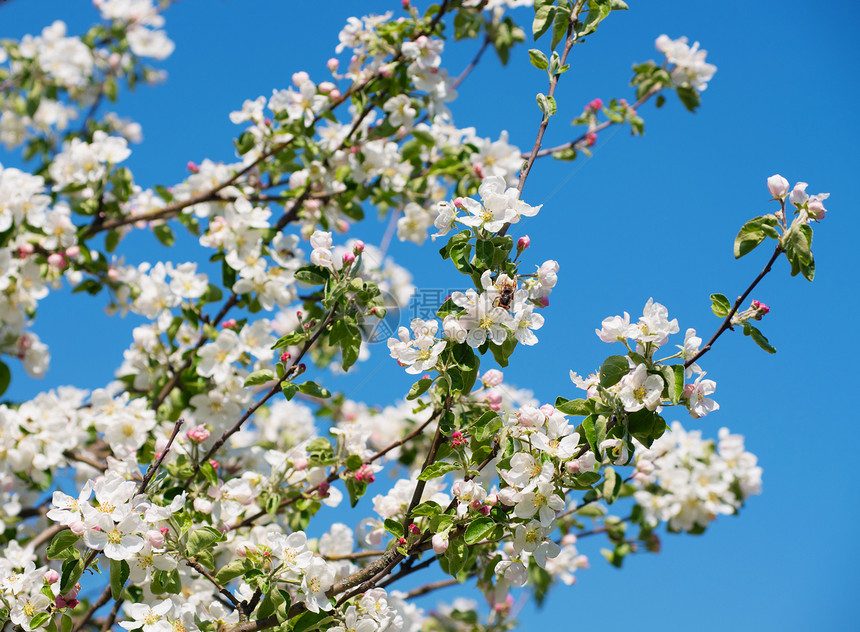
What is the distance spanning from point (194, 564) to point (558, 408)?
0.99 metres

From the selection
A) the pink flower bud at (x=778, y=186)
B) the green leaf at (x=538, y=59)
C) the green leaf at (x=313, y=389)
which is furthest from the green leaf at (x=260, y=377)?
the pink flower bud at (x=778, y=186)

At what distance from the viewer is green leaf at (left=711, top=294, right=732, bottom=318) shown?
1747mm

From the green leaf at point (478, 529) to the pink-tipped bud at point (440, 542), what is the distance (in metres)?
0.07

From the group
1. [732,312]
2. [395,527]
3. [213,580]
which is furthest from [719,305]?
[213,580]

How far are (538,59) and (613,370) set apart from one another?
36.1 inches

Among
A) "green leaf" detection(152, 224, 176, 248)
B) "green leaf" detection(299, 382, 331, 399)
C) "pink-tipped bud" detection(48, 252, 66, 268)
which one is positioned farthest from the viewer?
"green leaf" detection(152, 224, 176, 248)

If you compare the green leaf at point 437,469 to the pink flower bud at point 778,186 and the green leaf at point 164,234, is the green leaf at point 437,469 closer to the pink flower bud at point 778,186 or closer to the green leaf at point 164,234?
the pink flower bud at point 778,186

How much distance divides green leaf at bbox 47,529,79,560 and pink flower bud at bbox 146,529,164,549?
6.9 inches

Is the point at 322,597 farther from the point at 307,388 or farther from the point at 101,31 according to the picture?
the point at 101,31

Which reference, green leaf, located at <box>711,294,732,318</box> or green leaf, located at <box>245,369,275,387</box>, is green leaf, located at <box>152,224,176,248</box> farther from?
green leaf, located at <box>711,294,732,318</box>

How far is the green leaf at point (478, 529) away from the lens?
5.59 feet

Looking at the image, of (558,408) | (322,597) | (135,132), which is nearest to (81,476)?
(322,597)

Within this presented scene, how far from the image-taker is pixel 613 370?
67.7 inches

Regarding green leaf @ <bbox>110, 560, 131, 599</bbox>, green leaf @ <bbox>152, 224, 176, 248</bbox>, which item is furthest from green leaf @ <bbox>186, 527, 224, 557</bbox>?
green leaf @ <bbox>152, 224, 176, 248</bbox>
